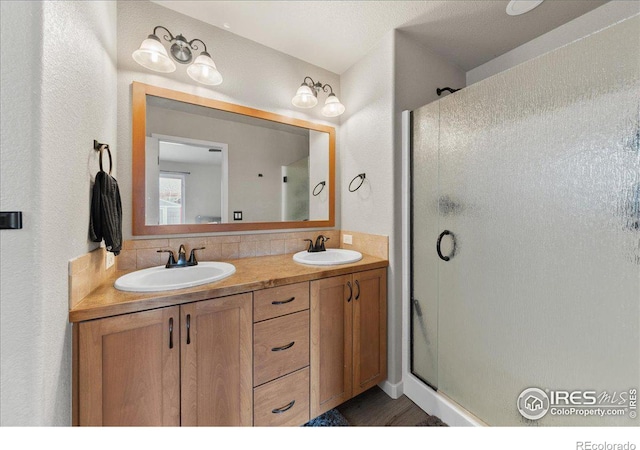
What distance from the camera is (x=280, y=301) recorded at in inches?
47.1

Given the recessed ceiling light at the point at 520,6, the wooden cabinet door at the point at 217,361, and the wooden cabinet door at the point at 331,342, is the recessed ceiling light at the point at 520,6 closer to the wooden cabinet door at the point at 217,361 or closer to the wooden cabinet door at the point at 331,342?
the wooden cabinet door at the point at 331,342

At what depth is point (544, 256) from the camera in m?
1.01

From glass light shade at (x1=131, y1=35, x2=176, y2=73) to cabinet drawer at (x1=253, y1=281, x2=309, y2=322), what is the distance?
1.34m

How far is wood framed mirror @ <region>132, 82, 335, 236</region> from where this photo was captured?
139cm

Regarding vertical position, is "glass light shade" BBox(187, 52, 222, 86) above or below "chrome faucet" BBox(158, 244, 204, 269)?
above

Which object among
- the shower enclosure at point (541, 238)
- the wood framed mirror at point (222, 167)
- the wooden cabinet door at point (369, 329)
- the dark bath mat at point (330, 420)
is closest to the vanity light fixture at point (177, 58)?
the wood framed mirror at point (222, 167)

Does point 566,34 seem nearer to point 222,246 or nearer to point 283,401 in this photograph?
point 222,246

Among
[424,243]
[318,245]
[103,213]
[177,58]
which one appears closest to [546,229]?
[424,243]

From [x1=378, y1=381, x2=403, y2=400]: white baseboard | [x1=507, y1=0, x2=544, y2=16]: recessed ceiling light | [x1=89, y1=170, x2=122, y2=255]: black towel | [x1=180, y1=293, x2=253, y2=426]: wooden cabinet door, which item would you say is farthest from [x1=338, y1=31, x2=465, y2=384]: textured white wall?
[x1=89, y1=170, x2=122, y2=255]: black towel

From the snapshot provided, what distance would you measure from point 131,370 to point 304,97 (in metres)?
1.83

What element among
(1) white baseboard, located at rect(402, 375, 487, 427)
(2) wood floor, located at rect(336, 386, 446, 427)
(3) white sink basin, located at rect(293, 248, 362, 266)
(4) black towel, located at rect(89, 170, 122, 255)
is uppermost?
(4) black towel, located at rect(89, 170, 122, 255)

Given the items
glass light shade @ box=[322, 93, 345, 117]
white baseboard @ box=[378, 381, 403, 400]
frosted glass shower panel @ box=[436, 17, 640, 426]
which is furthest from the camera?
glass light shade @ box=[322, 93, 345, 117]

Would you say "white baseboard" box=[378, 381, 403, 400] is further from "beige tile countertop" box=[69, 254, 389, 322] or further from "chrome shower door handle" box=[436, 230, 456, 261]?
"chrome shower door handle" box=[436, 230, 456, 261]

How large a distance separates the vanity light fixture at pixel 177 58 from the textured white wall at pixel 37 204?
15.8 inches
